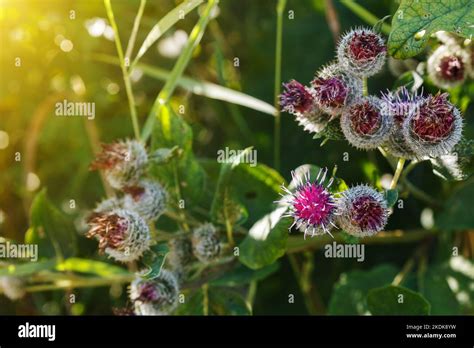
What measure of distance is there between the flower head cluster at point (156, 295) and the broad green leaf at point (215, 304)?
0.44 feet

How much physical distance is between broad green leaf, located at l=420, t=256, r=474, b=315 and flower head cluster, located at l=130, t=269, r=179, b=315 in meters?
0.83

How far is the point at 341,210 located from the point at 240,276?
1.91 feet

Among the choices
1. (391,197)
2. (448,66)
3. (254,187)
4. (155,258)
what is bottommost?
(155,258)

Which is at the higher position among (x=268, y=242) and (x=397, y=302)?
(x=268, y=242)

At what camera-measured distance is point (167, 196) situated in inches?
72.1

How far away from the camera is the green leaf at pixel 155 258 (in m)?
1.56

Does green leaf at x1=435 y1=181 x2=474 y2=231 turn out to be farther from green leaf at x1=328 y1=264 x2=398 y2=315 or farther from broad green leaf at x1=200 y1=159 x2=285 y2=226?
broad green leaf at x1=200 y1=159 x2=285 y2=226

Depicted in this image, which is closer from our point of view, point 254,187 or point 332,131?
point 332,131

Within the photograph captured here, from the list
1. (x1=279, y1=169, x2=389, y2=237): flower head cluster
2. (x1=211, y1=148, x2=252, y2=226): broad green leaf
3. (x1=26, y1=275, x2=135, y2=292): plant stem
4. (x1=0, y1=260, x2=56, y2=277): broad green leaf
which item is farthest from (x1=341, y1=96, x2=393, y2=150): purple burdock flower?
(x1=0, y1=260, x2=56, y2=277): broad green leaf

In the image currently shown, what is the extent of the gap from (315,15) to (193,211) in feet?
4.05

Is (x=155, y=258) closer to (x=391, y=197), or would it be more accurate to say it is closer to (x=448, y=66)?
(x=391, y=197)

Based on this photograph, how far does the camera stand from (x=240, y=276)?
1.95 meters

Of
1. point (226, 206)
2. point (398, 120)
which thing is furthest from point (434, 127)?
point (226, 206)
